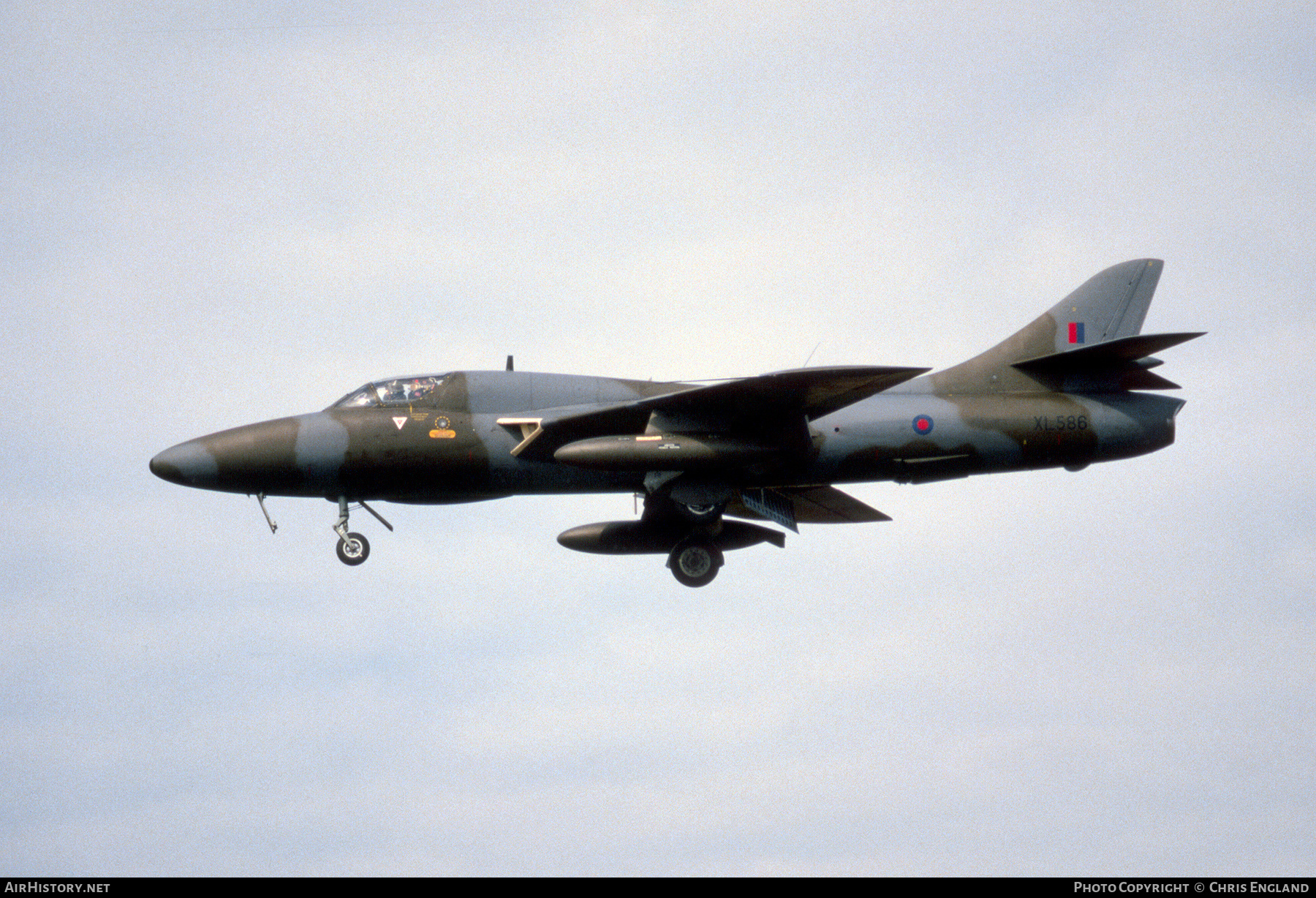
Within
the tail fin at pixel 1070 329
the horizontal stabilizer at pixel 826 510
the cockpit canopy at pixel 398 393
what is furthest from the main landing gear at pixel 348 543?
the tail fin at pixel 1070 329

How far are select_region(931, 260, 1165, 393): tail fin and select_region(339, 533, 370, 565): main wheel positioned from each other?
9766mm

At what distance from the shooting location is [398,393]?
80.4 ft

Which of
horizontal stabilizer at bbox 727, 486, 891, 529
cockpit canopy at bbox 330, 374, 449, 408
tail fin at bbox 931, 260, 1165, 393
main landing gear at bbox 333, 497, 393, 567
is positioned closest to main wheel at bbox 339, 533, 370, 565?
main landing gear at bbox 333, 497, 393, 567

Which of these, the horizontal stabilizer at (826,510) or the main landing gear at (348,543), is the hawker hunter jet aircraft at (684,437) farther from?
the horizontal stabilizer at (826,510)

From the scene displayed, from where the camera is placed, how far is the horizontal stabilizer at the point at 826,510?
2773cm

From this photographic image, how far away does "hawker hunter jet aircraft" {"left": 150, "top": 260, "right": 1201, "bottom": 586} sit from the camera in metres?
23.5

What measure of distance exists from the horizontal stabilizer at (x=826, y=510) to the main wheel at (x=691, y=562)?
6.36 feet

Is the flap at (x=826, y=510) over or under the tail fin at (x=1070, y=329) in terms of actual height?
under

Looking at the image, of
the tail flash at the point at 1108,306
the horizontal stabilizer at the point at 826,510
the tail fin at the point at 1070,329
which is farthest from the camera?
the horizontal stabilizer at the point at 826,510

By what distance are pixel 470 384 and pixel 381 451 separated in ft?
5.89

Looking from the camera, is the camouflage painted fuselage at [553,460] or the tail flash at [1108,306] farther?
the tail flash at [1108,306]

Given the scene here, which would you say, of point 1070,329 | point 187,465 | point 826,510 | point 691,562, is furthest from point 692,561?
point 187,465
